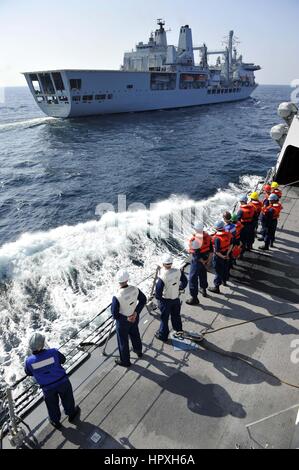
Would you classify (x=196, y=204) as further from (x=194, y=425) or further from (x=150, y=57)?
(x=150, y=57)

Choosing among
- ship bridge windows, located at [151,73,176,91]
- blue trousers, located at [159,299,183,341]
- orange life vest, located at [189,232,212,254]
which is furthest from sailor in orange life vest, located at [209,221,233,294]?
ship bridge windows, located at [151,73,176,91]

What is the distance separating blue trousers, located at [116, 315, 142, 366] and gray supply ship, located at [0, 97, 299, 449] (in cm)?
26

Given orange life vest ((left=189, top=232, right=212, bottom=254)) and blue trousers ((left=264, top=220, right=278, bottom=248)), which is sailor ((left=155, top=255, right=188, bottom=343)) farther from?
blue trousers ((left=264, top=220, right=278, bottom=248))

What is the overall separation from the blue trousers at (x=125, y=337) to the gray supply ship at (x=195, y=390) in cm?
26

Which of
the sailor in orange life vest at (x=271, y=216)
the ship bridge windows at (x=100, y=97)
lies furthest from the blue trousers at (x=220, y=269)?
the ship bridge windows at (x=100, y=97)

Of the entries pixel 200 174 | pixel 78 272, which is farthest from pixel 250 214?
Result: pixel 200 174

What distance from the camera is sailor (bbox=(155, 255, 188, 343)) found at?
5.46 meters

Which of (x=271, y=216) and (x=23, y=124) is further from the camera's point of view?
(x=23, y=124)

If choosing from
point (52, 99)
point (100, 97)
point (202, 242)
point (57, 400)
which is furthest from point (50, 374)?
point (100, 97)

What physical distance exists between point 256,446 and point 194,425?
2.80 feet

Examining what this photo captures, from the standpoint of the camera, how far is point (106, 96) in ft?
176

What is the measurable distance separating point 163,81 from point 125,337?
65995mm

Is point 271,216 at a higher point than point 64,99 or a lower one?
lower

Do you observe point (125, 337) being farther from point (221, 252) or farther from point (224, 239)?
point (224, 239)
